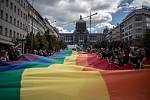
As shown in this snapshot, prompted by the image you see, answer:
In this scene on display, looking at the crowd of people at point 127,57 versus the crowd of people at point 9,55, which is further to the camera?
the crowd of people at point 9,55

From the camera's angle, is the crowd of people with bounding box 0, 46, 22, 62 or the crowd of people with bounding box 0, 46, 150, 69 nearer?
the crowd of people with bounding box 0, 46, 150, 69

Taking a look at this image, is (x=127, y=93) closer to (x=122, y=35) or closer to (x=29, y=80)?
(x=29, y=80)

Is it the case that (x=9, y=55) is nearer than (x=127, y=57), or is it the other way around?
(x=127, y=57)

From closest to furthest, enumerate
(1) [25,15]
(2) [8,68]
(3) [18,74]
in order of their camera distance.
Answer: (3) [18,74] → (2) [8,68] → (1) [25,15]

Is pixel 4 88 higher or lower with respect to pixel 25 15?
lower

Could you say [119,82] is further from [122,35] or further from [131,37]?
[122,35]

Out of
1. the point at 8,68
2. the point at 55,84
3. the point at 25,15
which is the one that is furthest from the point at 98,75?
the point at 25,15

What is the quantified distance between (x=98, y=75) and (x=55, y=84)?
705 mm

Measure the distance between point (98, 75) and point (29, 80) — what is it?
3.10 feet

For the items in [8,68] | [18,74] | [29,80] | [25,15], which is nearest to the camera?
[29,80]

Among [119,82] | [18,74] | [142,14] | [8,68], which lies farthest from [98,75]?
[142,14]

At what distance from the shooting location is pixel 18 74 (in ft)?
15.9

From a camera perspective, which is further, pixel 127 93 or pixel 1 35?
pixel 1 35

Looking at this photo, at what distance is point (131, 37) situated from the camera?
159125 mm
